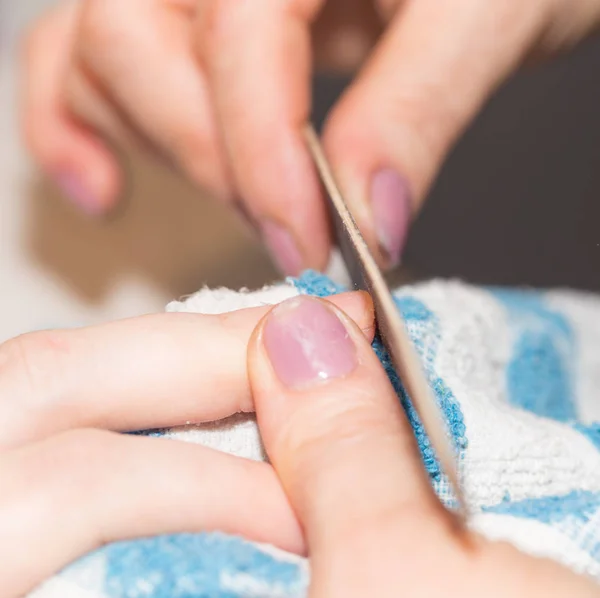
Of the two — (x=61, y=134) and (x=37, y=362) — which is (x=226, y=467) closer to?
(x=37, y=362)

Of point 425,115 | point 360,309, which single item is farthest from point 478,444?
point 425,115

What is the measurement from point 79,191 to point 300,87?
249mm

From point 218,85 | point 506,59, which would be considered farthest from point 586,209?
point 218,85

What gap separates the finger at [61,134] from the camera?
1.85ft

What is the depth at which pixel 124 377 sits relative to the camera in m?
0.21

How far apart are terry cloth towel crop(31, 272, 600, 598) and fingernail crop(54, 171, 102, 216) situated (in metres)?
0.33

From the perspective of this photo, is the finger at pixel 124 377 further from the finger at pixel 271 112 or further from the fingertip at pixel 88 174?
the fingertip at pixel 88 174

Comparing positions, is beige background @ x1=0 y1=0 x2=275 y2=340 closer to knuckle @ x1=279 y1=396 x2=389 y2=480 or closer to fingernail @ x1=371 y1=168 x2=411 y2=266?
fingernail @ x1=371 y1=168 x2=411 y2=266

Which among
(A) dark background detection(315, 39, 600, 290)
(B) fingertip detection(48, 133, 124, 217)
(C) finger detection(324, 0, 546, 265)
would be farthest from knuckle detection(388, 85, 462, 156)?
(B) fingertip detection(48, 133, 124, 217)

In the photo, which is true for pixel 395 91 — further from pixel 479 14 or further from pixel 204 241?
pixel 204 241

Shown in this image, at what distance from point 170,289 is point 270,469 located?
0.35 metres

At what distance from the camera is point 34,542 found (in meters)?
0.19

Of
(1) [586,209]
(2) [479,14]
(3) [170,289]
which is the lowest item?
(3) [170,289]

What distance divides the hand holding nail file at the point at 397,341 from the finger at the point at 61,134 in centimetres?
33
